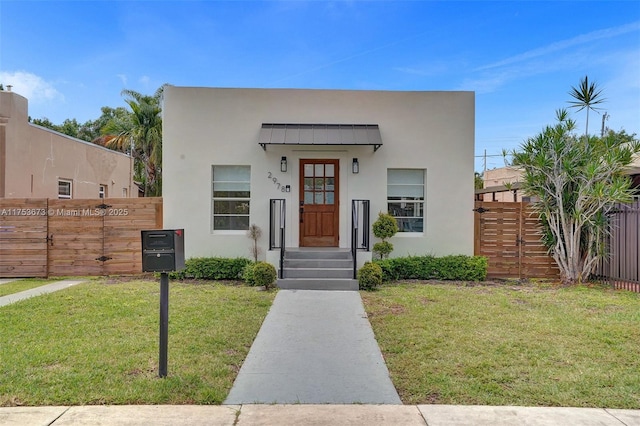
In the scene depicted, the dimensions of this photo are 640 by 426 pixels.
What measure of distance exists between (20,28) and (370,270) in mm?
11923

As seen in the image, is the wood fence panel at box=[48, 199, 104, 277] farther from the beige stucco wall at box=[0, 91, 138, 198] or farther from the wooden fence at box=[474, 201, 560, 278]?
the wooden fence at box=[474, 201, 560, 278]

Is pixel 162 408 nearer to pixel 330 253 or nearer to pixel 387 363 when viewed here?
pixel 387 363

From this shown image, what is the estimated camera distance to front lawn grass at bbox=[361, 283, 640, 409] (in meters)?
3.47

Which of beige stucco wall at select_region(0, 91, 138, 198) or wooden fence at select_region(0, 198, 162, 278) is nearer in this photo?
wooden fence at select_region(0, 198, 162, 278)

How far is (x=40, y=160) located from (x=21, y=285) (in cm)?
600

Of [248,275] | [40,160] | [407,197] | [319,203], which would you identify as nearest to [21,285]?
[248,275]

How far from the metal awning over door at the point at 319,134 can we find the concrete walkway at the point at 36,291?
5.09 m

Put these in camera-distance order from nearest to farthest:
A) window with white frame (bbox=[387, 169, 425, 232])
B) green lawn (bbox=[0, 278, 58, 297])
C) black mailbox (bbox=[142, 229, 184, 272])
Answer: black mailbox (bbox=[142, 229, 184, 272])
green lawn (bbox=[0, 278, 58, 297])
window with white frame (bbox=[387, 169, 425, 232])

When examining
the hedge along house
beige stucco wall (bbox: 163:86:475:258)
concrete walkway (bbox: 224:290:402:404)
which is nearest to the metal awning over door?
the hedge along house

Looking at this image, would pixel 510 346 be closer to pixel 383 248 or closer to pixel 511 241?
pixel 383 248

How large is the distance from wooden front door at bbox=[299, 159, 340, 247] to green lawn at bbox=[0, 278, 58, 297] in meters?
5.76

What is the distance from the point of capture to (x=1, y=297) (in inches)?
288

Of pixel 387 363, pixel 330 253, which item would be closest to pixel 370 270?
pixel 330 253

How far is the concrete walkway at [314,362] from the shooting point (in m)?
3.46
